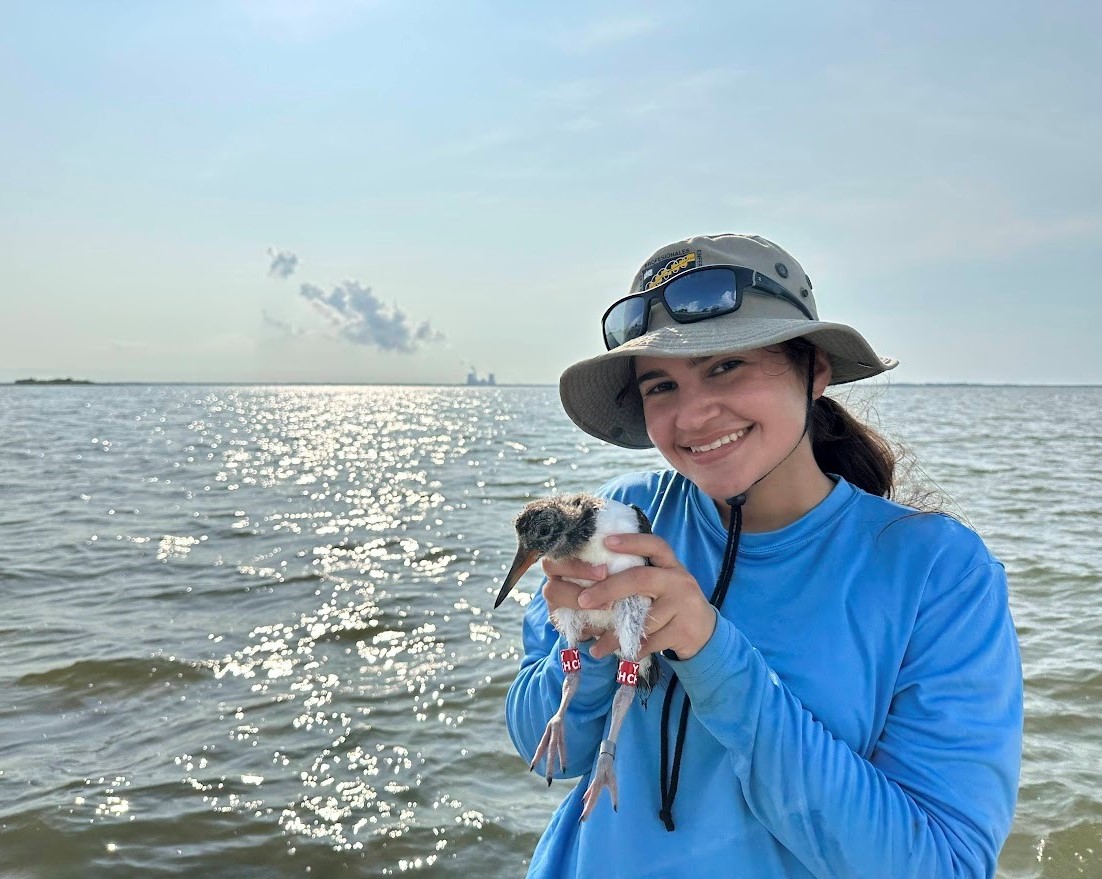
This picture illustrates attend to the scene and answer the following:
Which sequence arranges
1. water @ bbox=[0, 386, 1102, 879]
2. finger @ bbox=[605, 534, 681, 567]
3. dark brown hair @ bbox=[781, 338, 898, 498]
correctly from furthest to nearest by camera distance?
water @ bbox=[0, 386, 1102, 879] < dark brown hair @ bbox=[781, 338, 898, 498] < finger @ bbox=[605, 534, 681, 567]

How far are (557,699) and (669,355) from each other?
1.24 meters

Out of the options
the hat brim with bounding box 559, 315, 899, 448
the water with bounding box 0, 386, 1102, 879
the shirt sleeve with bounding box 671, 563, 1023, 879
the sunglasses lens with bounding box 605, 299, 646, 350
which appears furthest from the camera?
the water with bounding box 0, 386, 1102, 879

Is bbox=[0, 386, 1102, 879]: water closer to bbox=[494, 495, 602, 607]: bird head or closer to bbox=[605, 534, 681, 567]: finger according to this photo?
bbox=[494, 495, 602, 607]: bird head

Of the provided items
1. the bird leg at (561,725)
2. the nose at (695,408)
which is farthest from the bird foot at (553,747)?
the nose at (695,408)

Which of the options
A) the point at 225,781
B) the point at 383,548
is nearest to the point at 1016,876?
the point at 225,781

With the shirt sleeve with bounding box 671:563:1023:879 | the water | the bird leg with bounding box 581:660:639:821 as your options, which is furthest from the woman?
the water

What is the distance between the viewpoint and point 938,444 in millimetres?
31281

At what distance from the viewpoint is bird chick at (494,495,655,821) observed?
8.00 feet

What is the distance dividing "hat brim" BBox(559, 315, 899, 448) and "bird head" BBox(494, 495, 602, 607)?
20.6 inches

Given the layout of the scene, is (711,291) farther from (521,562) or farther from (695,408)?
(521,562)

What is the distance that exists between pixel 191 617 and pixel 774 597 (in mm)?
9458

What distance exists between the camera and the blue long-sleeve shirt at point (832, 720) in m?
2.18

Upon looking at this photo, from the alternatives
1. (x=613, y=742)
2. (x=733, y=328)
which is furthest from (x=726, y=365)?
(x=613, y=742)

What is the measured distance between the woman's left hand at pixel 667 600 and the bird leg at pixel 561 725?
395mm
